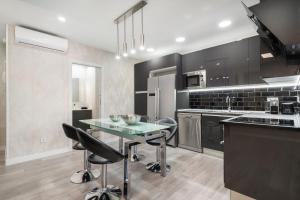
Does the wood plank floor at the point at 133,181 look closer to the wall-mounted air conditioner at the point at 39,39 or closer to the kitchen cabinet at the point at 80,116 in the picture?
the kitchen cabinet at the point at 80,116

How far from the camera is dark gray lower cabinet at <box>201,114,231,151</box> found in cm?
302

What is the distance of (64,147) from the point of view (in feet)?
11.2

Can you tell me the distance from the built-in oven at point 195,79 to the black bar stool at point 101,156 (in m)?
2.73

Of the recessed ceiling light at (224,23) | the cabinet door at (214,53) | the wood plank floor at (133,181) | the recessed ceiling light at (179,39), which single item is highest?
the recessed ceiling light at (179,39)

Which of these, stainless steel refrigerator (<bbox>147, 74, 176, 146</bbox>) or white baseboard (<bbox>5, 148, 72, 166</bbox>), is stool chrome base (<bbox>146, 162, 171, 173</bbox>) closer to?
stainless steel refrigerator (<bbox>147, 74, 176, 146</bbox>)

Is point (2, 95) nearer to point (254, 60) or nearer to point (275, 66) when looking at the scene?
point (275, 66)

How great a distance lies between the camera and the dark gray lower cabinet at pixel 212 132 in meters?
3.02

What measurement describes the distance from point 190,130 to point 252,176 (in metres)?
2.10

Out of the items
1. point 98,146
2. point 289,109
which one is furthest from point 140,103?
point 289,109

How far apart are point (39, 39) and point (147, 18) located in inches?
87.8

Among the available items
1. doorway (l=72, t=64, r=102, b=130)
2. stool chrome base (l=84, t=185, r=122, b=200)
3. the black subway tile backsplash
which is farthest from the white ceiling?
stool chrome base (l=84, t=185, r=122, b=200)

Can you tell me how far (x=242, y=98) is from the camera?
10.7 ft

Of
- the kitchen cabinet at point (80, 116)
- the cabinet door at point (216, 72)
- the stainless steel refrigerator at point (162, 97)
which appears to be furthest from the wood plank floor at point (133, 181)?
the cabinet door at point (216, 72)

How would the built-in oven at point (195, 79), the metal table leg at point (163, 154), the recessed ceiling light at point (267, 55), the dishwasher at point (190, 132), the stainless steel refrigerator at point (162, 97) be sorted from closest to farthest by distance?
the recessed ceiling light at point (267, 55)
the metal table leg at point (163, 154)
the dishwasher at point (190, 132)
the built-in oven at point (195, 79)
the stainless steel refrigerator at point (162, 97)
